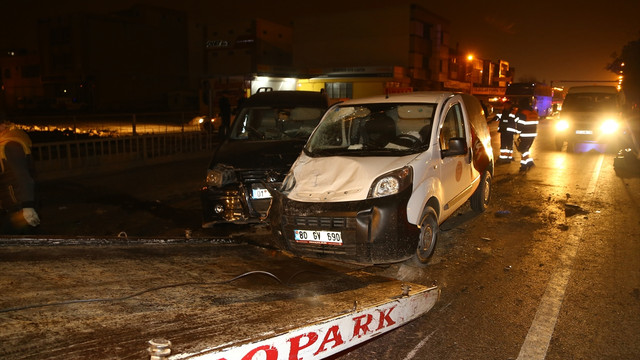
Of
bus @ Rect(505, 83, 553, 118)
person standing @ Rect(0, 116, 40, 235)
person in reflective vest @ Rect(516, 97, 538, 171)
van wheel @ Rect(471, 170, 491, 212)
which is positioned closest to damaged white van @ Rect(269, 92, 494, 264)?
van wheel @ Rect(471, 170, 491, 212)

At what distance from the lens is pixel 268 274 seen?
13.6ft

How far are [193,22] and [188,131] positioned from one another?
142 feet

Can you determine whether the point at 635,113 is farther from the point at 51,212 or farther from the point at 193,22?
the point at 193,22

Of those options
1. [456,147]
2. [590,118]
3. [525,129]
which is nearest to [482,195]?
[456,147]

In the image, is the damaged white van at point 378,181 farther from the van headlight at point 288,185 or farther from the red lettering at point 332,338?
the red lettering at point 332,338

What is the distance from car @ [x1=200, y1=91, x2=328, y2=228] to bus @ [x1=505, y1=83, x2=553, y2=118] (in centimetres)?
2769

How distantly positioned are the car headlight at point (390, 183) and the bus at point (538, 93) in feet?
99.0

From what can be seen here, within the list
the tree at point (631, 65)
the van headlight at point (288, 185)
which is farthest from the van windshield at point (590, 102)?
the tree at point (631, 65)

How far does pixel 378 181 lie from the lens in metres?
4.95

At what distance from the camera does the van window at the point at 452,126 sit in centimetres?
601

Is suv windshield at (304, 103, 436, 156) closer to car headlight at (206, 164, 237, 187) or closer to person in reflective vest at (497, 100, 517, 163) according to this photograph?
car headlight at (206, 164, 237, 187)

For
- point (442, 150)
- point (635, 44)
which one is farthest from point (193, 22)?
point (442, 150)

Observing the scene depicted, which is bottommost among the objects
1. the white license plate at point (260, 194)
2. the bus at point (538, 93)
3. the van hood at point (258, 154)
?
the white license plate at point (260, 194)

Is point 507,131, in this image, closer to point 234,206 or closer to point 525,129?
point 525,129
